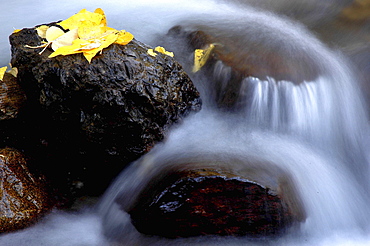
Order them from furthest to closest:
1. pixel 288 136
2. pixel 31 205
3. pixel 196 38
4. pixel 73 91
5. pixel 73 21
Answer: pixel 196 38 < pixel 288 136 < pixel 73 21 < pixel 31 205 < pixel 73 91

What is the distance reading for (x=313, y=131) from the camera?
3.85 metres

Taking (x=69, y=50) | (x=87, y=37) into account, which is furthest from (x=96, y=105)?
(x=87, y=37)

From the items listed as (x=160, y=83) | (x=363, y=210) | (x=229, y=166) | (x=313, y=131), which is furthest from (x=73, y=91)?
(x=363, y=210)

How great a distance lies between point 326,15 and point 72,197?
433 centimetres

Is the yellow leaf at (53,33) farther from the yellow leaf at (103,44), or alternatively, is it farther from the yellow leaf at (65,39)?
the yellow leaf at (103,44)

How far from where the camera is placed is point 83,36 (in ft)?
10.5

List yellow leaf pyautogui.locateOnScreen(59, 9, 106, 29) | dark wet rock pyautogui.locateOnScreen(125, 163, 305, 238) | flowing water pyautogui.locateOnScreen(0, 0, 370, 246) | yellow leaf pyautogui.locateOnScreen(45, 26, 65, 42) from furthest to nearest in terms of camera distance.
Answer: yellow leaf pyautogui.locateOnScreen(59, 9, 106, 29) < yellow leaf pyautogui.locateOnScreen(45, 26, 65, 42) < flowing water pyautogui.locateOnScreen(0, 0, 370, 246) < dark wet rock pyautogui.locateOnScreen(125, 163, 305, 238)

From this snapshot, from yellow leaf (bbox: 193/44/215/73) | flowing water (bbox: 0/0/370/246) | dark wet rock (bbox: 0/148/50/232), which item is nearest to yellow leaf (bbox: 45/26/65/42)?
dark wet rock (bbox: 0/148/50/232)

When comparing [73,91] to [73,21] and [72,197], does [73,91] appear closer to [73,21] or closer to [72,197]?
[73,21]

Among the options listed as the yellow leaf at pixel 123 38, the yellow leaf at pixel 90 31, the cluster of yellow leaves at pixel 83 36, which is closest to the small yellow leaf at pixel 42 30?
the cluster of yellow leaves at pixel 83 36

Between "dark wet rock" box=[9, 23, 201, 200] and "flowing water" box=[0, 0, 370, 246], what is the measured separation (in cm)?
24

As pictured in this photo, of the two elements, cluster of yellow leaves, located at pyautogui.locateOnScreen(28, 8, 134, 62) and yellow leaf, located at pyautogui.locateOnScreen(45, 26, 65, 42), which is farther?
yellow leaf, located at pyautogui.locateOnScreen(45, 26, 65, 42)

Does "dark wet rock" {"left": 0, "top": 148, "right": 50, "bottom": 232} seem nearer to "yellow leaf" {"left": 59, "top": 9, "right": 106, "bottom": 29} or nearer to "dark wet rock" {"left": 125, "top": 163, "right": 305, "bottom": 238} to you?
"dark wet rock" {"left": 125, "top": 163, "right": 305, "bottom": 238}

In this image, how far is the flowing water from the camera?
124 inches
